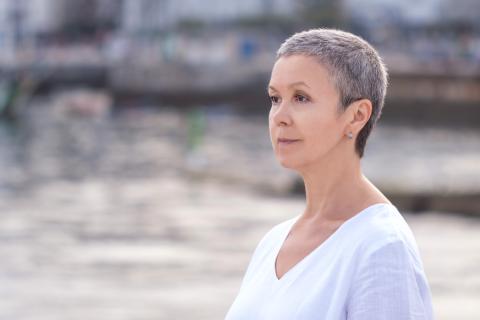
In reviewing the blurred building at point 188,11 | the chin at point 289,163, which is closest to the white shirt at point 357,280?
the chin at point 289,163

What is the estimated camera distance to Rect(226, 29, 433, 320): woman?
2.03m

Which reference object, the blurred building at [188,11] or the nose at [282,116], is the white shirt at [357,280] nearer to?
the nose at [282,116]

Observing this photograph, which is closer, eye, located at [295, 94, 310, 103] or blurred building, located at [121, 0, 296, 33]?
eye, located at [295, 94, 310, 103]

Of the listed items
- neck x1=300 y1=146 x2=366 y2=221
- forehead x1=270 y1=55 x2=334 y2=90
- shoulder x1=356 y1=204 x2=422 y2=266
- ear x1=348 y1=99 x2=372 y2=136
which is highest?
forehead x1=270 y1=55 x2=334 y2=90

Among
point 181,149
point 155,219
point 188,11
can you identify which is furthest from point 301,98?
point 188,11

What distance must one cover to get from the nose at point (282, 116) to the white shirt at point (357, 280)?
0.69 feet

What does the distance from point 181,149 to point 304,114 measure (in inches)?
1326

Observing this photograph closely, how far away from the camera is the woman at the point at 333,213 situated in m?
2.03

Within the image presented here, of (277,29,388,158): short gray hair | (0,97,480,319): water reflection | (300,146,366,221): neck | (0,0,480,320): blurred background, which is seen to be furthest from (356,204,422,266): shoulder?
(0,97,480,319): water reflection

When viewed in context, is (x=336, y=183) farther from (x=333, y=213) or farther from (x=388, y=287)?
(x=388, y=287)

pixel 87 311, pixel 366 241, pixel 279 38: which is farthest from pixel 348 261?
pixel 279 38

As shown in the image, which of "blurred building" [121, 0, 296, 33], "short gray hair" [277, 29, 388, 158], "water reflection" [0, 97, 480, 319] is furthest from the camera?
"blurred building" [121, 0, 296, 33]

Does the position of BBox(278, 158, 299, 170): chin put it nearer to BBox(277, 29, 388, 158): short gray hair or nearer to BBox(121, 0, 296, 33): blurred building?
BBox(277, 29, 388, 158): short gray hair

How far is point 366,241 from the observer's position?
6.81ft
